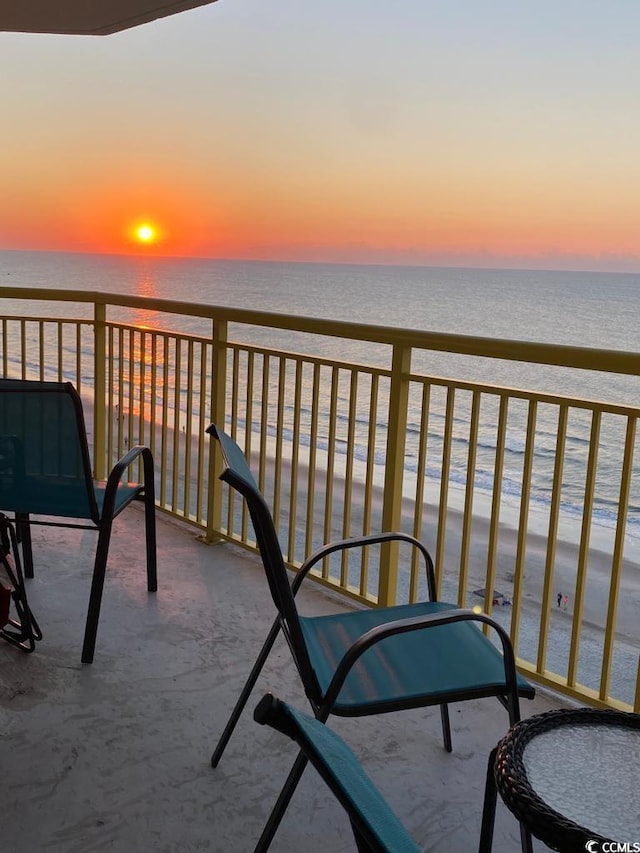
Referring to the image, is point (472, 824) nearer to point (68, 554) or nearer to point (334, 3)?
A: point (68, 554)

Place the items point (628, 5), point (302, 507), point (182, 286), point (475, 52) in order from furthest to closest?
1. point (182, 286)
2. point (475, 52)
3. point (628, 5)
4. point (302, 507)

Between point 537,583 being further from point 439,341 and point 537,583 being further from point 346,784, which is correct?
point 346,784

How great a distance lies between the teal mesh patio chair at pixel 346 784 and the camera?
0.88 metres

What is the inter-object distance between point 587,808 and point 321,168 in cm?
3413

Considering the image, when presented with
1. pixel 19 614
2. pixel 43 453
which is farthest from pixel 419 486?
pixel 19 614

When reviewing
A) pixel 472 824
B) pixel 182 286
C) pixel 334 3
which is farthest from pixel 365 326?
pixel 182 286

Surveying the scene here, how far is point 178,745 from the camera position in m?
2.38

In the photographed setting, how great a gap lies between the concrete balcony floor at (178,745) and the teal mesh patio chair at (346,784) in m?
1.17

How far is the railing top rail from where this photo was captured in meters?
2.38

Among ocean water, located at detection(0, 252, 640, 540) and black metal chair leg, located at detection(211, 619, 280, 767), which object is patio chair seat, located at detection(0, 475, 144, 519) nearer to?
black metal chair leg, located at detection(211, 619, 280, 767)

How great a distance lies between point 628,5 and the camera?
2727 cm

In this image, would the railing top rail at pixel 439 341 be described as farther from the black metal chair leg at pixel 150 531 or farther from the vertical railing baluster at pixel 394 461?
the black metal chair leg at pixel 150 531

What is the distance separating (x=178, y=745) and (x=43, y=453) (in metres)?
1.08

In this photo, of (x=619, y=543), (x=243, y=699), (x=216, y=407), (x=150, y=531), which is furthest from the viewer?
(x=216, y=407)
